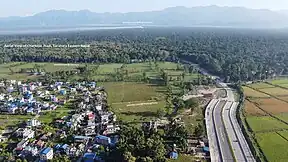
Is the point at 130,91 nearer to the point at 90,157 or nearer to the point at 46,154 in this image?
the point at 90,157

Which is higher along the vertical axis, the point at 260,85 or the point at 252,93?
the point at 260,85

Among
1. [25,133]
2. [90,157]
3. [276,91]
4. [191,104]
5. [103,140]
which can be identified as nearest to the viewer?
[90,157]

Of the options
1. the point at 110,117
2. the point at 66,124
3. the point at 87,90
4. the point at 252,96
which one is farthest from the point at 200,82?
the point at 66,124

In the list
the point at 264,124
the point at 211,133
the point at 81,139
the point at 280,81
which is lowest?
the point at 211,133

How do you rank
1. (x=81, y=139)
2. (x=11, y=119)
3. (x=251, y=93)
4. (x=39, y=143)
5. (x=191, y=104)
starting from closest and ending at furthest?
(x=39, y=143) → (x=81, y=139) → (x=11, y=119) → (x=191, y=104) → (x=251, y=93)

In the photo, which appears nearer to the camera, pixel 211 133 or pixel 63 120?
pixel 211 133

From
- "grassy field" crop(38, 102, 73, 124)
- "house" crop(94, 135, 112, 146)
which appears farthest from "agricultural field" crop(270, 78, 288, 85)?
"house" crop(94, 135, 112, 146)

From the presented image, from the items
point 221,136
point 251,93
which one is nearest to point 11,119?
point 221,136

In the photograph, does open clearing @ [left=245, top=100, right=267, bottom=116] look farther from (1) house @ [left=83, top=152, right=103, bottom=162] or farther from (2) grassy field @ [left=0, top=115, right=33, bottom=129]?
(2) grassy field @ [left=0, top=115, right=33, bottom=129]
